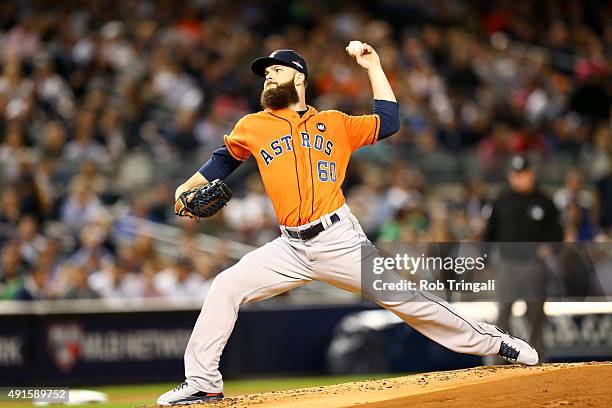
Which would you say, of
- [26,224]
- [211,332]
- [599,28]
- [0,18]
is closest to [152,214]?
[26,224]

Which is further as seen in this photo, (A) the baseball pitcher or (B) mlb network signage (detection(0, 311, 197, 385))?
(B) mlb network signage (detection(0, 311, 197, 385))

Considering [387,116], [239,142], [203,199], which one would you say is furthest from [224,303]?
[387,116]

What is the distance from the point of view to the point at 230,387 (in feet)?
35.5

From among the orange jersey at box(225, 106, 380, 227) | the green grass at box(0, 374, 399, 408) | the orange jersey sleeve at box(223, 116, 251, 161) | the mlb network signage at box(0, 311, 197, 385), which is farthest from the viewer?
the mlb network signage at box(0, 311, 197, 385)

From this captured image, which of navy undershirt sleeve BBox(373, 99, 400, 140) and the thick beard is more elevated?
the thick beard

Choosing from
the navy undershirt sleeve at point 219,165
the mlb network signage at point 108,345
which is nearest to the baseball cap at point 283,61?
the navy undershirt sleeve at point 219,165

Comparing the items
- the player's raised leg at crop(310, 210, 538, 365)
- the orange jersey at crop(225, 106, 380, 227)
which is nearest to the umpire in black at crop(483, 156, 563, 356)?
the player's raised leg at crop(310, 210, 538, 365)

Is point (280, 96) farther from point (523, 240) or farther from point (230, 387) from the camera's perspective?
point (230, 387)

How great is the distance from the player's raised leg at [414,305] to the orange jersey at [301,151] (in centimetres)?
19

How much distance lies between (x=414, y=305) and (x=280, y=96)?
148cm

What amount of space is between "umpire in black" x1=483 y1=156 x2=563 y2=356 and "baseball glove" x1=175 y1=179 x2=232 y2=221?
11.5 feet

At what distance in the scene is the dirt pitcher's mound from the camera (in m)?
6.17

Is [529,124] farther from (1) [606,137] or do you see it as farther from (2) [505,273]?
(2) [505,273]

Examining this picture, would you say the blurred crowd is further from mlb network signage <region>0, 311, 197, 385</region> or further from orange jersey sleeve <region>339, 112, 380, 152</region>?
orange jersey sleeve <region>339, 112, 380, 152</region>
